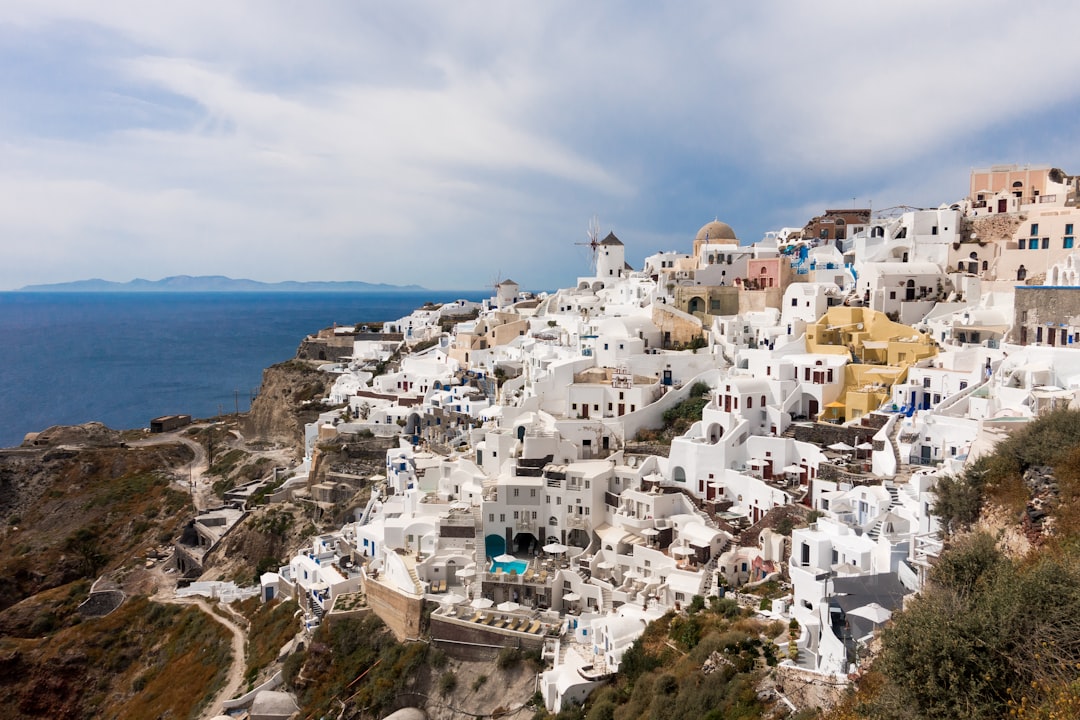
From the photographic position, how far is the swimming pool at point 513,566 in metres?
23.9

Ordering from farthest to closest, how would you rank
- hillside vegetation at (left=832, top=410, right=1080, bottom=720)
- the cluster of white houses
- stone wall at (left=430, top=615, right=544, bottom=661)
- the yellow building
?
the yellow building, stone wall at (left=430, top=615, right=544, bottom=661), the cluster of white houses, hillside vegetation at (left=832, top=410, right=1080, bottom=720)

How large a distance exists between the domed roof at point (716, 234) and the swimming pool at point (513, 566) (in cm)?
2738

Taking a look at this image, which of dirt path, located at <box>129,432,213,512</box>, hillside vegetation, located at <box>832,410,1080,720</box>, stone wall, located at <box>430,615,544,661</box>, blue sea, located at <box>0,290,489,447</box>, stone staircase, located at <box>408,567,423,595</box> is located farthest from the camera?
blue sea, located at <box>0,290,489,447</box>

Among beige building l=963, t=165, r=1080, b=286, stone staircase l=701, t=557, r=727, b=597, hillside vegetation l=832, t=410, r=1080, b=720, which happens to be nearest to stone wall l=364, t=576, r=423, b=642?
stone staircase l=701, t=557, r=727, b=597

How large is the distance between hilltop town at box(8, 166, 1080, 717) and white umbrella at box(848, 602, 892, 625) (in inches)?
1.9

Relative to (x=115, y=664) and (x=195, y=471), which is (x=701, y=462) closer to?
(x=115, y=664)

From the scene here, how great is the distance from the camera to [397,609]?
2338 cm

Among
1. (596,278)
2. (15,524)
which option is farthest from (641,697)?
(15,524)

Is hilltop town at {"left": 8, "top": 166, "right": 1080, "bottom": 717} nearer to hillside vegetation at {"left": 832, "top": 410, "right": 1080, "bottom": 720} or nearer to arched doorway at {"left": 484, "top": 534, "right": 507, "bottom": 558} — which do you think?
arched doorway at {"left": 484, "top": 534, "right": 507, "bottom": 558}

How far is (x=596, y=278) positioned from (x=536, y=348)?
54.8 feet

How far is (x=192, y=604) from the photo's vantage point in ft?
107

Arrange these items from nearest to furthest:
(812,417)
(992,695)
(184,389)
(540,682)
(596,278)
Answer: (992,695)
(540,682)
(812,417)
(596,278)
(184,389)

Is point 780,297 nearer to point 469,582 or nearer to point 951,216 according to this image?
point 951,216

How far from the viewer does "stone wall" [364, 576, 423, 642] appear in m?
22.8
